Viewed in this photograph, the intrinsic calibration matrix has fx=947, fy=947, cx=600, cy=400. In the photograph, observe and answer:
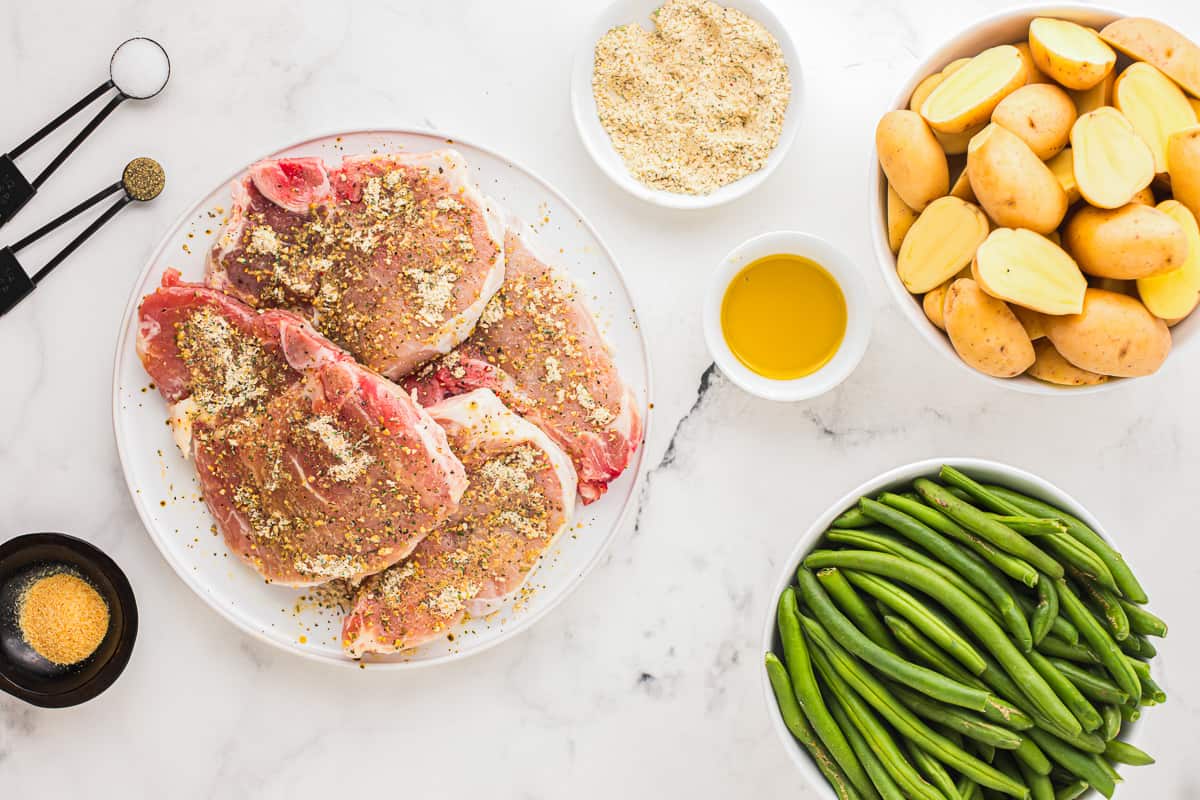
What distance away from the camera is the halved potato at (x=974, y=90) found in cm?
175

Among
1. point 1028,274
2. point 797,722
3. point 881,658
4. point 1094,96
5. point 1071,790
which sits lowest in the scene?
point 1071,790

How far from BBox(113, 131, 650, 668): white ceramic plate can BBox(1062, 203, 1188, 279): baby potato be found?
91 centimetres

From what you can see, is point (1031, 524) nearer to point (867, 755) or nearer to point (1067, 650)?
point (1067, 650)

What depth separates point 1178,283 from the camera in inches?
66.4

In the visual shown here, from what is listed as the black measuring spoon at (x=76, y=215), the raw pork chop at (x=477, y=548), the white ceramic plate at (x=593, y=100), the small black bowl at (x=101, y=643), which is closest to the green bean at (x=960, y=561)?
the raw pork chop at (x=477, y=548)

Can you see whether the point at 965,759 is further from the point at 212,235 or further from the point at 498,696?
the point at 212,235

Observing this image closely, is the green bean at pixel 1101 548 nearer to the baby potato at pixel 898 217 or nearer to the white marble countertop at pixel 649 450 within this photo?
the white marble countertop at pixel 649 450

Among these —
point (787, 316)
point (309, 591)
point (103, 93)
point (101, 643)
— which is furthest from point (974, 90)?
point (101, 643)

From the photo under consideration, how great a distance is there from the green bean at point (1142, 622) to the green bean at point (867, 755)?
54 centimetres

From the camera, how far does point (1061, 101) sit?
1.75 m

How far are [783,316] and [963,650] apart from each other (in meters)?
0.82

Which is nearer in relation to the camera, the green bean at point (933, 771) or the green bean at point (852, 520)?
the green bean at point (933, 771)

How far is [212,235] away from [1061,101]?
5.76 feet

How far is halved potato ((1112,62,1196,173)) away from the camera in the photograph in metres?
1.69
